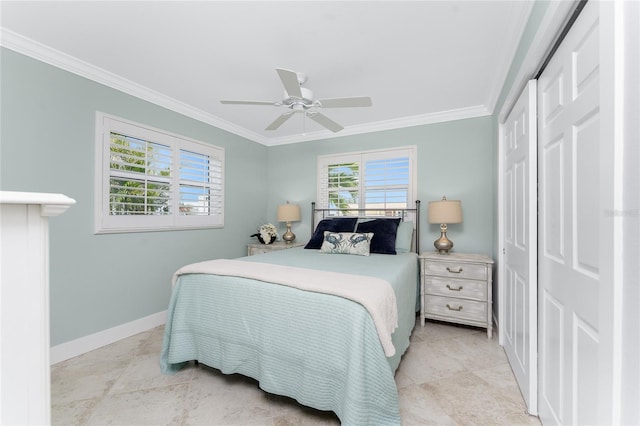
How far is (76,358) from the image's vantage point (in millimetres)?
2297

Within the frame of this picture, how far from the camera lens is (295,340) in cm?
161

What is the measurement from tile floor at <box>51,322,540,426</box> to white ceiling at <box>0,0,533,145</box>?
240cm

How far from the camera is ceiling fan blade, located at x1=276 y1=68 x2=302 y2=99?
1.78 m

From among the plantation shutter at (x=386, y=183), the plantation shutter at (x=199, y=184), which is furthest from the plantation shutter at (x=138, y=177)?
the plantation shutter at (x=386, y=183)

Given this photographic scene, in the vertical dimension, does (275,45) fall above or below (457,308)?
above

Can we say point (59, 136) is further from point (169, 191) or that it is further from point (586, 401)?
point (586, 401)

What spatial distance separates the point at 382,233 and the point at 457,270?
837mm

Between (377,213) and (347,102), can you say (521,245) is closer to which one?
(347,102)

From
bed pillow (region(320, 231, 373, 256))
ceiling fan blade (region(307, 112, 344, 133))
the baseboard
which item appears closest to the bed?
bed pillow (region(320, 231, 373, 256))

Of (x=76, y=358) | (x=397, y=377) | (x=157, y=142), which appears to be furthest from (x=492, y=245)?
(x=76, y=358)

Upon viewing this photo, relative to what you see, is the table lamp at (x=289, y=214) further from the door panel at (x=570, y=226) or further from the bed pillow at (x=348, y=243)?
the door panel at (x=570, y=226)

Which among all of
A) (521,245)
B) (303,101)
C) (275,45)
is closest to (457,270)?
(521,245)

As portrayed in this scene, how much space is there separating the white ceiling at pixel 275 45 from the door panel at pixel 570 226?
0.73 metres

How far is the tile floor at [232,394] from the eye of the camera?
162 cm
